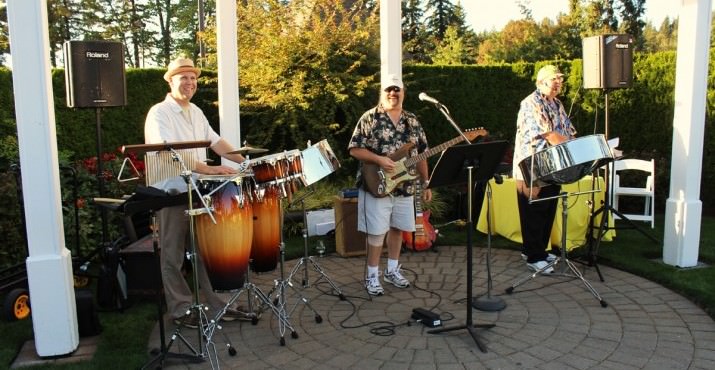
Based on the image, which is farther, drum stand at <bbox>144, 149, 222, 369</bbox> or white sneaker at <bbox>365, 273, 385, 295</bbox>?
white sneaker at <bbox>365, 273, 385, 295</bbox>

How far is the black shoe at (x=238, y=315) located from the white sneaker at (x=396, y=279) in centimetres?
122

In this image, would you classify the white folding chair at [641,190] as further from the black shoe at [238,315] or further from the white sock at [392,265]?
the black shoe at [238,315]

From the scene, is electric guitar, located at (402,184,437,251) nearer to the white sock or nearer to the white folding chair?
the white sock

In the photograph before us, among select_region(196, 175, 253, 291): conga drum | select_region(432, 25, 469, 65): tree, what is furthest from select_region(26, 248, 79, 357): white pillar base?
select_region(432, 25, 469, 65): tree

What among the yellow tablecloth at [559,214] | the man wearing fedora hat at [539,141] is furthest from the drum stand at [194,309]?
the yellow tablecloth at [559,214]

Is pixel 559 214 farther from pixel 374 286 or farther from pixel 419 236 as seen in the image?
pixel 374 286

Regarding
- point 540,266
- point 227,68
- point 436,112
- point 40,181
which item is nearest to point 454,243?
point 540,266

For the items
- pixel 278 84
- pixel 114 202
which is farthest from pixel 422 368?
pixel 278 84

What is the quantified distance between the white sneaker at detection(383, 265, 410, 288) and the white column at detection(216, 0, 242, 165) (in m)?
1.77

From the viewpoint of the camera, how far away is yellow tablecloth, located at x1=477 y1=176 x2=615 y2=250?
18.9 feet

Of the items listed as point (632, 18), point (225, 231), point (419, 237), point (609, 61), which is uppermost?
point (632, 18)

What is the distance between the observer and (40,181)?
325cm

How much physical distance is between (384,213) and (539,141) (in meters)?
1.47

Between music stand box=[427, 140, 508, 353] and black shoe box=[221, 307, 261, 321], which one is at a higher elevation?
music stand box=[427, 140, 508, 353]
